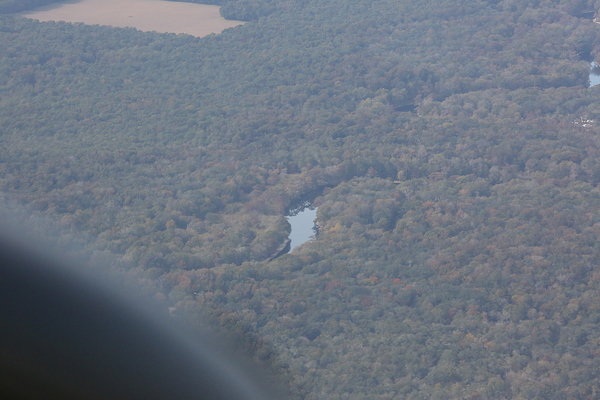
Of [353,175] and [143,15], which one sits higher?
[143,15]

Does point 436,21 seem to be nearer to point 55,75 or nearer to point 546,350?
point 55,75

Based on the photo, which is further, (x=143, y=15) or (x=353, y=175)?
(x=143, y=15)

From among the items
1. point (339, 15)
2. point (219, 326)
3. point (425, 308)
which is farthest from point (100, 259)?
point (339, 15)

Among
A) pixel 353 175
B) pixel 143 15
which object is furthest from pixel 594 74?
pixel 143 15

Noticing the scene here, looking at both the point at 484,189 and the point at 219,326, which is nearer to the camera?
the point at 219,326

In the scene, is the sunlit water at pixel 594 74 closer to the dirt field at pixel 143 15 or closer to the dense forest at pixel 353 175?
the dense forest at pixel 353 175

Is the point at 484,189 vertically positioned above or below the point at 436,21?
below

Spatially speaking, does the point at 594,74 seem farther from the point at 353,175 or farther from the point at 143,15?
the point at 143,15

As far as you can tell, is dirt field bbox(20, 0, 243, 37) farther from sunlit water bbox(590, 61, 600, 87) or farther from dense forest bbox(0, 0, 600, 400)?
sunlit water bbox(590, 61, 600, 87)
